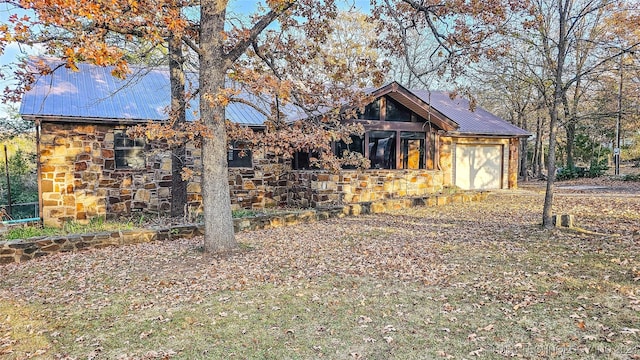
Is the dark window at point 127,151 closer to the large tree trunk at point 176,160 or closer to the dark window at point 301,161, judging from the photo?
the large tree trunk at point 176,160

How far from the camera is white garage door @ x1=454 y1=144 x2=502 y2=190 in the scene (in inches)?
676

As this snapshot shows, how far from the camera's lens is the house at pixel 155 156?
1016cm

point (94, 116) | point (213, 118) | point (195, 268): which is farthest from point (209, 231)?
point (94, 116)

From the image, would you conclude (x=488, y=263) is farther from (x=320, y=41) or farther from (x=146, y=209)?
(x=146, y=209)

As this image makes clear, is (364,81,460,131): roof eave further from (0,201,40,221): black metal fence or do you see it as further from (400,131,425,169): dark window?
(0,201,40,221): black metal fence

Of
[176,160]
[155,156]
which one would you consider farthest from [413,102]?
[155,156]

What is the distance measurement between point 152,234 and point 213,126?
10.6 feet

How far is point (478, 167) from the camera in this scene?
57.6 feet

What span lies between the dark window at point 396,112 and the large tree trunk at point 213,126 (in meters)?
7.86

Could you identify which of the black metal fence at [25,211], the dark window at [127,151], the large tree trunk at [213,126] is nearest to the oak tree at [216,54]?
the large tree trunk at [213,126]

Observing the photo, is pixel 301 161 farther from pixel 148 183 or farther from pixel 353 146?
pixel 148 183

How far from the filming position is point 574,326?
12.2ft

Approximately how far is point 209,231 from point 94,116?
5818 mm

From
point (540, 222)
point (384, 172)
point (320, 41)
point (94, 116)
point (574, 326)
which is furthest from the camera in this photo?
point (384, 172)
